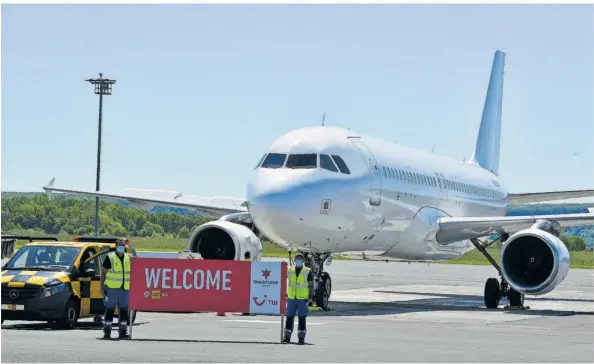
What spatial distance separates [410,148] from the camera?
33.4 metres

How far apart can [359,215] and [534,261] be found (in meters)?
4.78

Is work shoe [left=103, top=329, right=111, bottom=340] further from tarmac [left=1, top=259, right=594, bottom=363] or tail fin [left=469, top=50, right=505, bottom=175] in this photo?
tail fin [left=469, top=50, right=505, bottom=175]

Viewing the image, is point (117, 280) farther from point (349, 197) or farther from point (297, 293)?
point (349, 197)

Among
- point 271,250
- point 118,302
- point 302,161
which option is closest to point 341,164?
point 302,161

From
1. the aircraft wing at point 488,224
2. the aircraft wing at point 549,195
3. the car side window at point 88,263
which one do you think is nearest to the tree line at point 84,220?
Answer: the aircraft wing at point 549,195

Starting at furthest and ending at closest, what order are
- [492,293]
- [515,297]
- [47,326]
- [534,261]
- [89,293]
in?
[492,293], [515,297], [534,261], [89,293], [47,326]

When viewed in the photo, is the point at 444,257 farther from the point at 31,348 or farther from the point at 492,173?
the point at 31,348

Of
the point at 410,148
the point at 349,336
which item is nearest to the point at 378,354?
the point at 349,336

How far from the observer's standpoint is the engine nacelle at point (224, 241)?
2936 cm

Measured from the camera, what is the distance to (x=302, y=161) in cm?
2673

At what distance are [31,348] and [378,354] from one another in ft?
15.7

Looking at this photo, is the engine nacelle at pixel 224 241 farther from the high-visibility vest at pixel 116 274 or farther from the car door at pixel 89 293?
the high-visibility vest at pixel 116 274

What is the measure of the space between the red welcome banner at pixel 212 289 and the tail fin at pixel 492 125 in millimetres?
24315

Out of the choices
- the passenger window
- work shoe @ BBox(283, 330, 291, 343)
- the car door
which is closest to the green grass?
the passenger window
